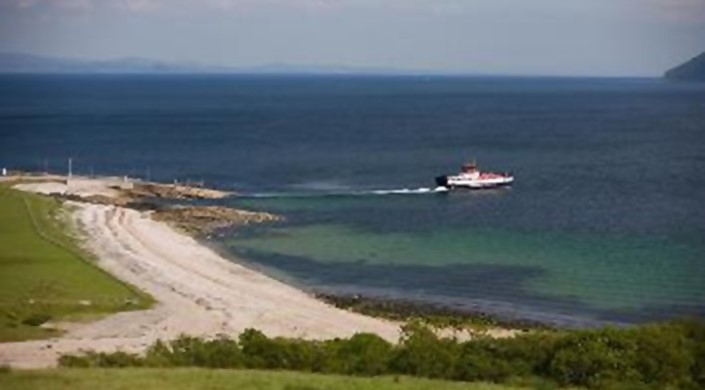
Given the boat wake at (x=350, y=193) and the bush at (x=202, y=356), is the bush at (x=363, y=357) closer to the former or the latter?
the bush at (x=202, y=356)

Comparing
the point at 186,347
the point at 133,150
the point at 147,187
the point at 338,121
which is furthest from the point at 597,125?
the point at 186,347

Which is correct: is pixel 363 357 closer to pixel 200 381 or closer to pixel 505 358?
pixel 505 358

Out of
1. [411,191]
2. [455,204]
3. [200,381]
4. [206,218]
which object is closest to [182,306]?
[200,381]

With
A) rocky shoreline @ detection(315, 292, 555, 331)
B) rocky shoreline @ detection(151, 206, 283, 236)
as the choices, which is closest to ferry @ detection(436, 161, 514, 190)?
rocky shoreline @ detection(151, 206, 283, 236)

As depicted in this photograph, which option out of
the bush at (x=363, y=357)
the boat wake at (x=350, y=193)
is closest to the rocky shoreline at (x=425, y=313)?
the bush at (x=363, y=357)

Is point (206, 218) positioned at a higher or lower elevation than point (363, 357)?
lower

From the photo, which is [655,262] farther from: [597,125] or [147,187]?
[597,125]

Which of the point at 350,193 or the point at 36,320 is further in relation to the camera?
the point at 350,193

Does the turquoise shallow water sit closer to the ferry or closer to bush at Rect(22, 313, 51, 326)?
bush at Rect(22, 313, 51, 326)
